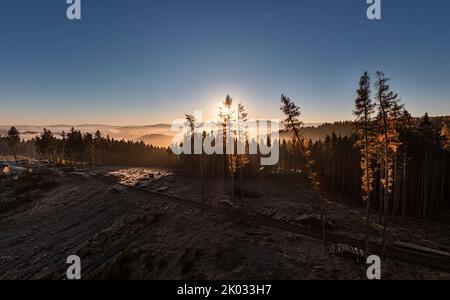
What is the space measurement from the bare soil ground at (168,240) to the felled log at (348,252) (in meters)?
0.56

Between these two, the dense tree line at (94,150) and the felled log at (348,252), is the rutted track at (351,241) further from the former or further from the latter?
the dense tree line at (94,150)

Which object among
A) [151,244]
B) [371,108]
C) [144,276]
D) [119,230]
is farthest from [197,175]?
[371,108]

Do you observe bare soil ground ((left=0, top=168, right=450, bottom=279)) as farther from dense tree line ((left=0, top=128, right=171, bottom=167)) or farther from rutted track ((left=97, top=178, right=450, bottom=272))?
dense tree line ((left=0, top=128, right=171, bottom=167))

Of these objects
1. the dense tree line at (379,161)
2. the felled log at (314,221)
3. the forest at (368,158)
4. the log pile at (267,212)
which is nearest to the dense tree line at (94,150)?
the forest at (368,158)

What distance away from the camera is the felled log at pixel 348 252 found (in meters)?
20.3

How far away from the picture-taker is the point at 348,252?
21.0 meters

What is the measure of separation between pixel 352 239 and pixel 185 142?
7035 centimetres

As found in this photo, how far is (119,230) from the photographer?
3475cm

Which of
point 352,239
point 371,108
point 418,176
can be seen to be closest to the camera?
point 371,108

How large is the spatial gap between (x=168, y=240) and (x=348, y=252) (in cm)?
1996

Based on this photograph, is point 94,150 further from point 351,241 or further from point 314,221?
point 351,241

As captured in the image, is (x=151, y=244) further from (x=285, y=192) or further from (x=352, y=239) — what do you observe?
(x=285, y=192)

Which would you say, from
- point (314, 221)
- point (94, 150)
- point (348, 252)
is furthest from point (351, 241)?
point (94, 150)

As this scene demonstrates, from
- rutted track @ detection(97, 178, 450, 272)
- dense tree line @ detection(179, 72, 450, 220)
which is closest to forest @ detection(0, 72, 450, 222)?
dense tree line @ detection(179, 72, 450, 220)
